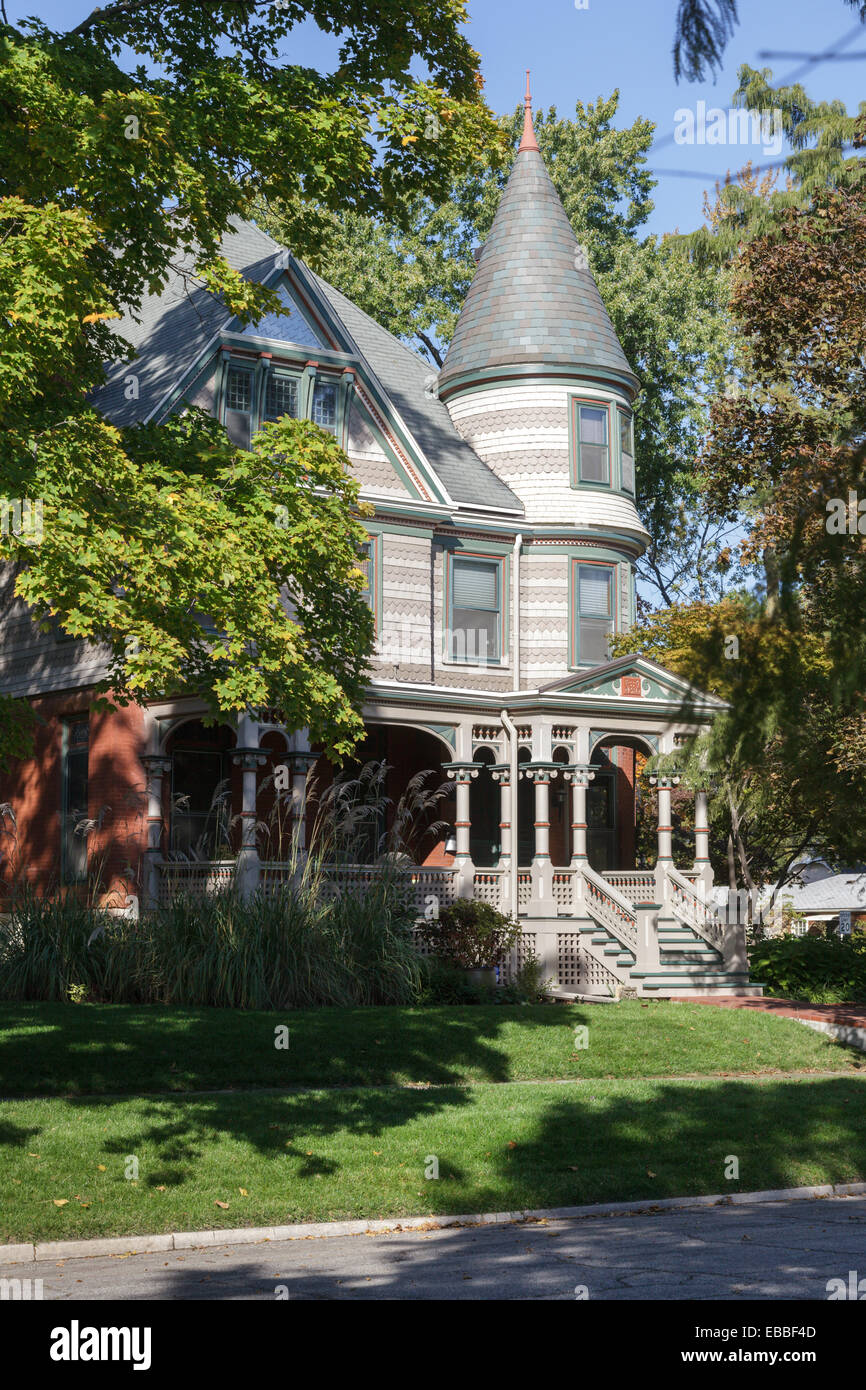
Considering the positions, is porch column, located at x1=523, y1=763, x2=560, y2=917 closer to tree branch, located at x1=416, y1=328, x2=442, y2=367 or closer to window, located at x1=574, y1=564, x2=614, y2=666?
window, located at x1=574, y1=564, x2=614, y2=666

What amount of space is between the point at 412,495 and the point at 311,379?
2685 mm

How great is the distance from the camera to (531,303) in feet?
98.8

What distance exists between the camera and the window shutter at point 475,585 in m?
28.0

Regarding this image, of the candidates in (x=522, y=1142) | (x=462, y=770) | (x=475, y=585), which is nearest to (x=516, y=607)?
(x=475, y=585)

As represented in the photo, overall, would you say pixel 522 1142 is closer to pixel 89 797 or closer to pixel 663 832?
pixel 89 797

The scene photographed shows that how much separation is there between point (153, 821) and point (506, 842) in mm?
5782

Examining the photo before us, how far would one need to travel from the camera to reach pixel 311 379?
25906 millimetres

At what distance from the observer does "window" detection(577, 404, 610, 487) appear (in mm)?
29594

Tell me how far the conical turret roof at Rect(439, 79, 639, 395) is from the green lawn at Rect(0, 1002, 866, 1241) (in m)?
15.3

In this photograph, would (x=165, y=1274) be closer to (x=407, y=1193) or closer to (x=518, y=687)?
(x=407, y=1193)

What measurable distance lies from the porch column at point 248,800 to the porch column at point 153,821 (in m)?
1.44

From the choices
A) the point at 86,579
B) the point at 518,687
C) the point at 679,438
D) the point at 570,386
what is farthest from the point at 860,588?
the point at 679,438

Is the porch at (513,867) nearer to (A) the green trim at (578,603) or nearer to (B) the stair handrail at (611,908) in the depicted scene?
(B) the stair handrail at (611,908)

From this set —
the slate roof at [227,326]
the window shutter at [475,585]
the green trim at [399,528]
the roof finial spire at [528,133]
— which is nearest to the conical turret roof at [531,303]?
the roof finial spire at [528,133]
